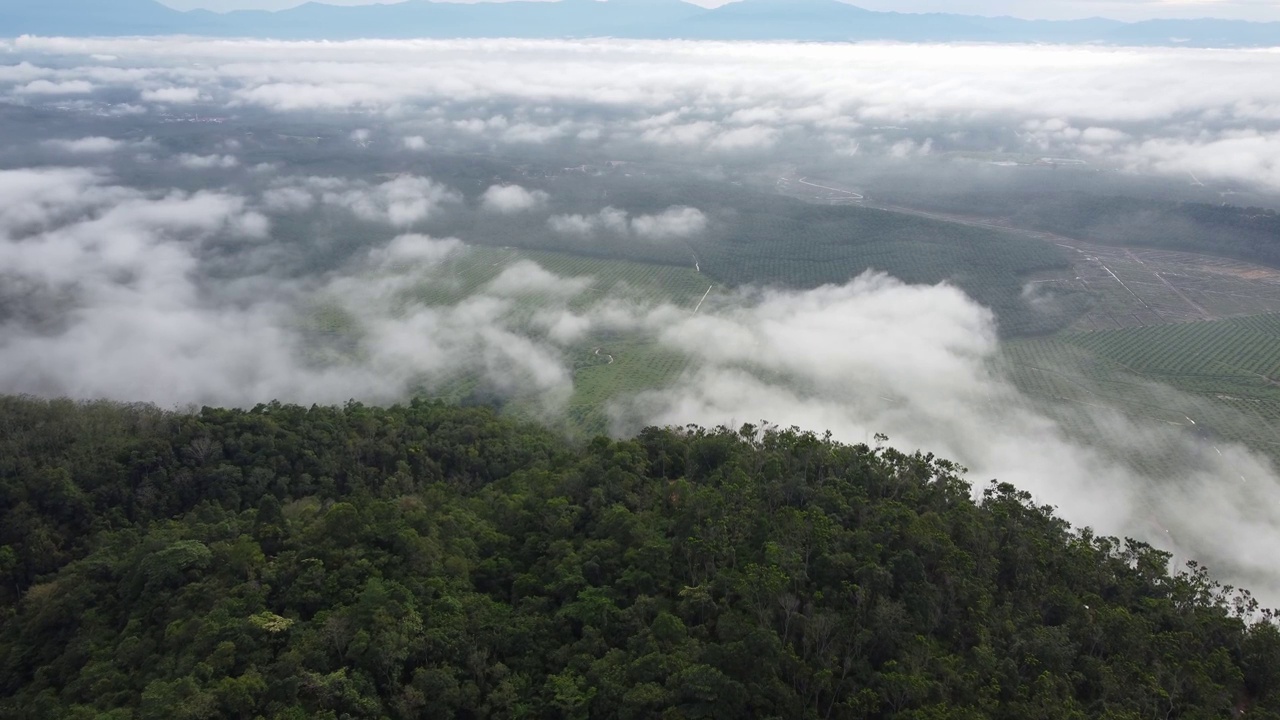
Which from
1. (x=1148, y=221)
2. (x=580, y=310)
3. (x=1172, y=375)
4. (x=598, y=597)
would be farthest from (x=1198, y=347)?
(x=598, y=597)

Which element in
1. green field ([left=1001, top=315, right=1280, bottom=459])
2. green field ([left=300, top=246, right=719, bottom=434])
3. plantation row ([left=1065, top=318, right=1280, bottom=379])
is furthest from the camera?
plantation row ([left=1065, top=318, right=1280, bottom=379])

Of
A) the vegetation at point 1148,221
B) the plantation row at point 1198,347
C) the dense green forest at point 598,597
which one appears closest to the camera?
the dense green forest at point 598,597

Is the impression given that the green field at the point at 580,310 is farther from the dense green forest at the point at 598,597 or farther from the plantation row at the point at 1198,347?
the plantation row at the point at 1198,347

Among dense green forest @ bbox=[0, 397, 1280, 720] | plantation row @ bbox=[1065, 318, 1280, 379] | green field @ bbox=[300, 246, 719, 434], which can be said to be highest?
dense green forest @ bbox=[0, 397, 1280, 720]

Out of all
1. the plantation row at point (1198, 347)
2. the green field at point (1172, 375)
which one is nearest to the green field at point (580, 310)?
the green field at point (1172, 375)

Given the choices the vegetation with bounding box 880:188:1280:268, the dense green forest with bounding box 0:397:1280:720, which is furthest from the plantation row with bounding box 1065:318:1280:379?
the dense green forest with bounding box 0:397:1280:720

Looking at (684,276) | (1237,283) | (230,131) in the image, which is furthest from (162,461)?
(230,131)

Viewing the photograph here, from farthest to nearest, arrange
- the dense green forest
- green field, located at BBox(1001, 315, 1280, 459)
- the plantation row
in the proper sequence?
the plantation row → green field, located at BBox(1001, 315, 1280, 459) → the dense green forest

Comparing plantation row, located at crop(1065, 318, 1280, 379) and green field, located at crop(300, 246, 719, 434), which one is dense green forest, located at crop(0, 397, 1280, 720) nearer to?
green field, located at crop(300, 246, 719, 434)

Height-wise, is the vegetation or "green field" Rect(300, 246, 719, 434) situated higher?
the vegetation
